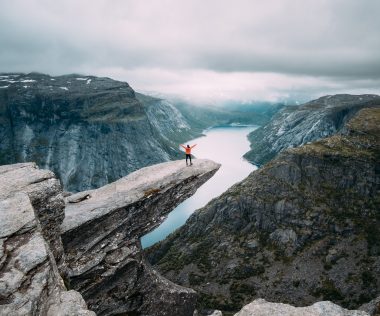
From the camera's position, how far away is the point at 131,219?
195ft

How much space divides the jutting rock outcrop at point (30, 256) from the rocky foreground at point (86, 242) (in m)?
0.08

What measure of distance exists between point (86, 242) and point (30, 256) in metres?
20.5

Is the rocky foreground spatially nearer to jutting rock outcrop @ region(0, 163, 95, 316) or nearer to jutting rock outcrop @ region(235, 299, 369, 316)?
jutting rock outcrop @ region(0, 163, 95, 316)

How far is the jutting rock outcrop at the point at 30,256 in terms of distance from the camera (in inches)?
1203

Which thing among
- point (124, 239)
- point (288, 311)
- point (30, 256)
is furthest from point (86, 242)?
point (288, 311)

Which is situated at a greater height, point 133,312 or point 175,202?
point 175,202

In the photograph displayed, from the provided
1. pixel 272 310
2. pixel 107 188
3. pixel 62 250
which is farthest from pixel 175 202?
pixel 272 310

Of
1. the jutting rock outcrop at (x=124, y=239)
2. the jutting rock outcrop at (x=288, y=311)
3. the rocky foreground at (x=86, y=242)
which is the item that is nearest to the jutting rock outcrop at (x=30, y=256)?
the rocky foreground at (x=86, y=242)

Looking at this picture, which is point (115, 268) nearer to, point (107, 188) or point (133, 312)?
point (133, 312)

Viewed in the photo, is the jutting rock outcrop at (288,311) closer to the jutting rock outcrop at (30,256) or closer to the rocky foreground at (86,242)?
the jutting rock outcrop at (30,256)

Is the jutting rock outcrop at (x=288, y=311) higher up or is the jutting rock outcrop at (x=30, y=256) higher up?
the jutting rock outcrop at (x=30, y=256)

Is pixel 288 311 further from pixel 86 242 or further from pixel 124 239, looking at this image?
pixel 86 242

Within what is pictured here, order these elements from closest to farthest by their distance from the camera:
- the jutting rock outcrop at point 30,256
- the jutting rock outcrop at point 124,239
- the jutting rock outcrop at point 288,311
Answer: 1. the jutting rock outcrop at point 30,256
2. the jutting rock outcrop at point 288,311
3. the jutting rock outcrop at point 124,239

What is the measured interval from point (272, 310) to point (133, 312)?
27.5 meters
